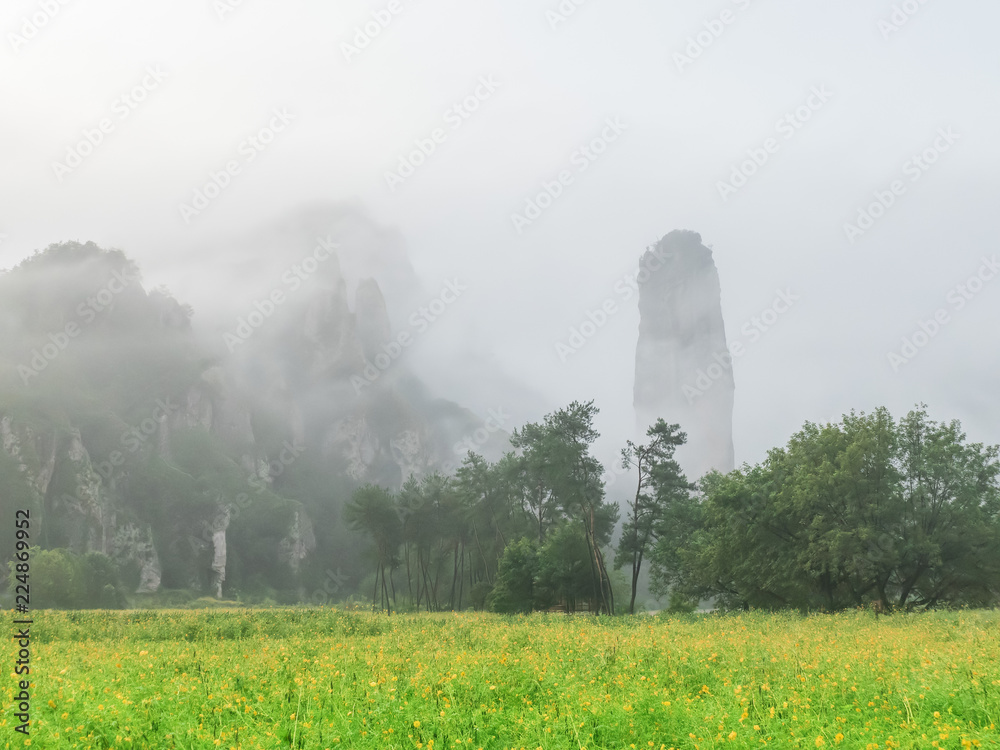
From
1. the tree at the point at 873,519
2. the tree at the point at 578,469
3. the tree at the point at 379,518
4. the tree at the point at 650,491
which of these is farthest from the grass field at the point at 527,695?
the tree at the point at 379,518

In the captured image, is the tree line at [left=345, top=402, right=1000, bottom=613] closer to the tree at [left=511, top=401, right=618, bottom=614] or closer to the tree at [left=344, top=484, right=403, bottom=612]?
the tree at [left=511, top=401, right=618, bottom=614]

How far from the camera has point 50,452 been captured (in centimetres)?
15675

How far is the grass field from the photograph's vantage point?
9070 mm

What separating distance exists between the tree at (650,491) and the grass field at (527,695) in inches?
1406

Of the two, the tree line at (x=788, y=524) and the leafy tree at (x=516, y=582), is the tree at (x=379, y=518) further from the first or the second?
the leafy tree at (x=516, y=582)

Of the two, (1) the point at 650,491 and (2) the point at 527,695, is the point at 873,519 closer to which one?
(1) the point at 650,491

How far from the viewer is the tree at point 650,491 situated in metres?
54.1

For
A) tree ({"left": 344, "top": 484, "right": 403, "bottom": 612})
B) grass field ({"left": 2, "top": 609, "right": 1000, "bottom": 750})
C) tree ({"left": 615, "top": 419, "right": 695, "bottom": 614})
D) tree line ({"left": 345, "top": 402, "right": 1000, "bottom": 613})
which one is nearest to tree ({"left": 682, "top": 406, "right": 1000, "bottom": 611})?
tree line ({"left": 345, "top": 402, "right": 1000, "bottom": 613})

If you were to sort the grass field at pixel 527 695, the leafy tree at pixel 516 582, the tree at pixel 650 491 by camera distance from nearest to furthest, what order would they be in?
the grass field at pixel 527 695 < the leafy tree at pixel 516 582 < the tree at pixel 650 491

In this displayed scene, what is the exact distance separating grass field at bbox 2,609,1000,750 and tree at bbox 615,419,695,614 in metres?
35.7

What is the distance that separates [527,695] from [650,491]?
4565 centimetres

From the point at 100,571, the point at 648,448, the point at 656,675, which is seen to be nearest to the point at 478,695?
the point at 656,675

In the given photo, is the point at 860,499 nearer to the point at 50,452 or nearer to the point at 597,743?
the point at 597,743

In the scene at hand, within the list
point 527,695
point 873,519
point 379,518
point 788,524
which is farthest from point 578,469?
point 527,695
